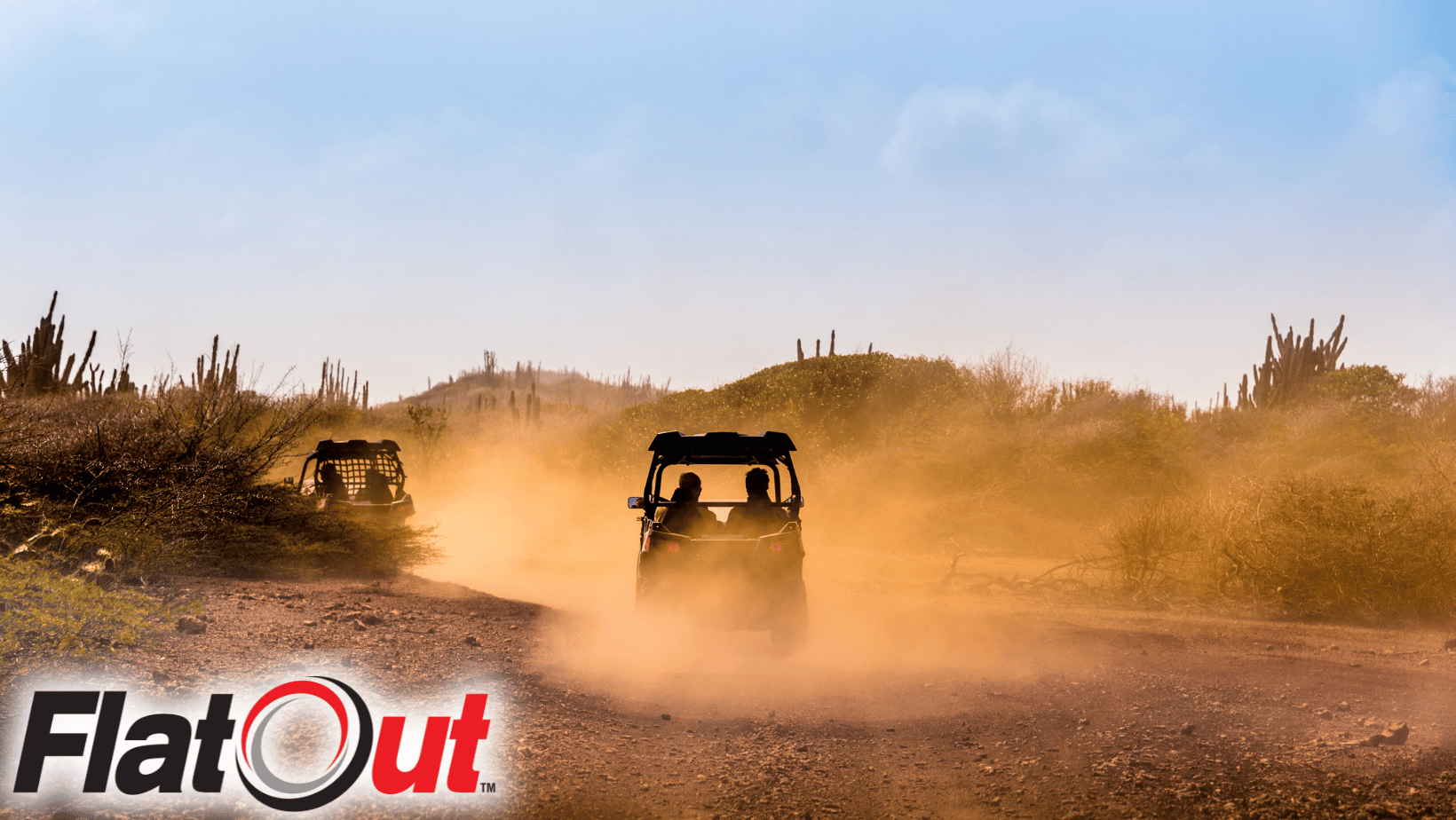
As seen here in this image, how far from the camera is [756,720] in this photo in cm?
664

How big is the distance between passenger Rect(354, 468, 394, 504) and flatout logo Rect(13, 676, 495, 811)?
1088 cm

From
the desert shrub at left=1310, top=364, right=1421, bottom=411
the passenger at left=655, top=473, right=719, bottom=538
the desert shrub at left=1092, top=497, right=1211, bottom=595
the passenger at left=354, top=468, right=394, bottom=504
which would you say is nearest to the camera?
→ the passenger at left=655, top=473, right=719, bottom=538

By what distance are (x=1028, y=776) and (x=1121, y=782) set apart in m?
0.52

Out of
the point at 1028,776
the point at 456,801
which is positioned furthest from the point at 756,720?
the point at 456,801

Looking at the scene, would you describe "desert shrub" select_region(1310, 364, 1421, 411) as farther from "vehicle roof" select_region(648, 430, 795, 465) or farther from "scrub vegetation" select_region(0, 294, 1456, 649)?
"vehicle roof" select_region(648, 430, 795, 465)

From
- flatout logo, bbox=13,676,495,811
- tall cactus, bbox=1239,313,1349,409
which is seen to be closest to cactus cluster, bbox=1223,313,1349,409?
tall cactus, bbox=1239,313,1349,409

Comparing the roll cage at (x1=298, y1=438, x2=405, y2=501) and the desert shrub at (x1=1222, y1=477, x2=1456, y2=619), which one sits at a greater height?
the roll cage at (x1=298, y1=438, x2=405, y2=501)

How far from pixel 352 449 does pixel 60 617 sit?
9.96 meters

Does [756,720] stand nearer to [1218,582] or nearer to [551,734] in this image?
[551,734]

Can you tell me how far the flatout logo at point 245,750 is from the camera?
4.93 meters

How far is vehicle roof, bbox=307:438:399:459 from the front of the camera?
53.4 ft

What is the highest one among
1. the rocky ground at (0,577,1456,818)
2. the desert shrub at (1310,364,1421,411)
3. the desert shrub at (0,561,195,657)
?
the desert shrub at (1310,364,1421,411)

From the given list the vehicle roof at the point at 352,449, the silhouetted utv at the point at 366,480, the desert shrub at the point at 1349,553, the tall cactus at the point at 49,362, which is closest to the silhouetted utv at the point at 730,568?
the desert shrub at the point at 1349,553

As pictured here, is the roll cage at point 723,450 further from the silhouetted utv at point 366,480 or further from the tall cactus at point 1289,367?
the tall cactus at point 1289,367
